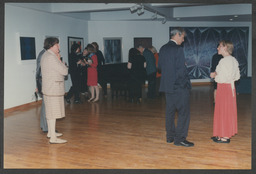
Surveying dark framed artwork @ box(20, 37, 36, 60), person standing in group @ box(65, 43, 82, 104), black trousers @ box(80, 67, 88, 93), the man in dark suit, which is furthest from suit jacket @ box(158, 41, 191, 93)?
black trousers @ box(80, 67, 88, 93)

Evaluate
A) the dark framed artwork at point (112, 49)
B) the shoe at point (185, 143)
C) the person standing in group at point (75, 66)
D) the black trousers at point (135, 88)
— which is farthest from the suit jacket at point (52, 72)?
the dark framed artwork at point (112, 49)

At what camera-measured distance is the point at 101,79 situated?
388 inches

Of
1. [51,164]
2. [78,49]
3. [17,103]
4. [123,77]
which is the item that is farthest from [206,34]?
[51,164]

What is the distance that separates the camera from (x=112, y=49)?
1323 centimetres

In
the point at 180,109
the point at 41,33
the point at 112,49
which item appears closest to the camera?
the point at 180,109

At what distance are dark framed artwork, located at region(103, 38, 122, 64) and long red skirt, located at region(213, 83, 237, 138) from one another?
8.63m

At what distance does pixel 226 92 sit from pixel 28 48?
611 centimetres

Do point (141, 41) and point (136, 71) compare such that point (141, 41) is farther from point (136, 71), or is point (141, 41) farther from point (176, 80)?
point (176, 80)

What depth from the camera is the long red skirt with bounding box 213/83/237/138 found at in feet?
16.0

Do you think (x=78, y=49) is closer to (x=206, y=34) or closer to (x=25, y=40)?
(x=25, y=40)

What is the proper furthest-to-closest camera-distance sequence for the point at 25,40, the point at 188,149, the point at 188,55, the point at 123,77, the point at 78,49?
the point at 188,55 → the point at 123,77 → the point at 25,40 → the point at 78,49 → the point at 188,149

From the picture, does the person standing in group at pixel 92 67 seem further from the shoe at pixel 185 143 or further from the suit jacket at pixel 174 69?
the shoe at pixel 185 143

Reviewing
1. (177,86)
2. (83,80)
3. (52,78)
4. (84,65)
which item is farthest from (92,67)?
(177,86)

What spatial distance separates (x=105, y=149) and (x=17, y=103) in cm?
467
